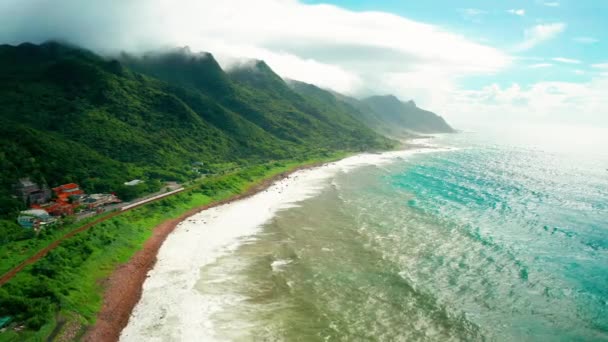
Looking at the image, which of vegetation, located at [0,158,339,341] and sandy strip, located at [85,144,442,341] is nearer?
vegetation, located at [0,158,339,341]

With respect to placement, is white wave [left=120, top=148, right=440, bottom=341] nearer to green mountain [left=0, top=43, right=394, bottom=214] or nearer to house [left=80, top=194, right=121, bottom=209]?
house [left=80, top=194, right=121, bottom=209]

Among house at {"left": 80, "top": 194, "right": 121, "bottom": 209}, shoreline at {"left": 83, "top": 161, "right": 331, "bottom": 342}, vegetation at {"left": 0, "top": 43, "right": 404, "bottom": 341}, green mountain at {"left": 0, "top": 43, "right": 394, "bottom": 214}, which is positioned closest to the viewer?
shoreline at {"left": 83, "top": 161, "right": 331, "bottom": 342}

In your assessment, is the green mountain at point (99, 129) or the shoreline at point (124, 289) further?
the green mountain at point (99, 129)

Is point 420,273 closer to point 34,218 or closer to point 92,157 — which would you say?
point 34,218

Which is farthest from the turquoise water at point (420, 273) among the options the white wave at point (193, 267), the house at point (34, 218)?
the house at point (34, 218)

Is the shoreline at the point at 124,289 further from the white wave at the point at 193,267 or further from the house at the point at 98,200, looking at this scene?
the house at the point at 98,200

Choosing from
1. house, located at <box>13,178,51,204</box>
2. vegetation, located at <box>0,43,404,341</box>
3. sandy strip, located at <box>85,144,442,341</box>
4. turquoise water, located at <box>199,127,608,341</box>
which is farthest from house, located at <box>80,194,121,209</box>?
turquoise water, located at <box>199,127,608,341</box>

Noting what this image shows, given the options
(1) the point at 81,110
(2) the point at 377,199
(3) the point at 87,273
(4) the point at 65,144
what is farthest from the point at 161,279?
(1) the point at 81,110

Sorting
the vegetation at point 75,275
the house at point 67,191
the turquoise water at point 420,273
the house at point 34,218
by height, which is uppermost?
the house at point 67,191
